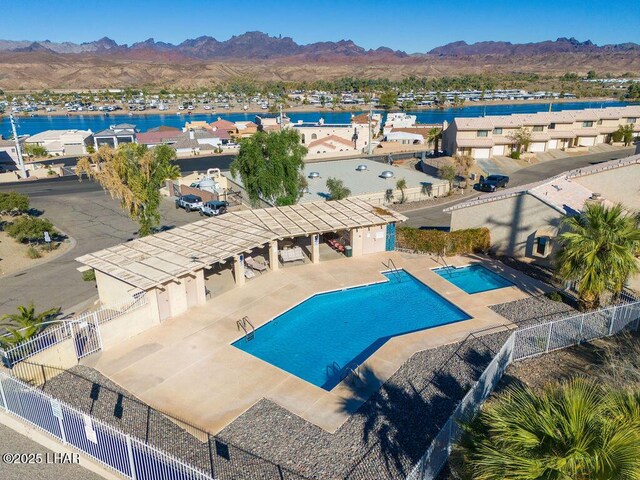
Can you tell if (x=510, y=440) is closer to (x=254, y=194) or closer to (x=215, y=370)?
(x=215, y=370)

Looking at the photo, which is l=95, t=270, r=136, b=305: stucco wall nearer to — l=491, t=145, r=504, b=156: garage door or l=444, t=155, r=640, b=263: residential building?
l=444, t=155, r=640, b=263: residential building

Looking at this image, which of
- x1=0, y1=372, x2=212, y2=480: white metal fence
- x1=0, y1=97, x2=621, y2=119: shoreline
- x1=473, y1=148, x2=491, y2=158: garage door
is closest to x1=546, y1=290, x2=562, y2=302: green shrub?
x1=0, y1=372, x2=212, y2=480: white metal fence

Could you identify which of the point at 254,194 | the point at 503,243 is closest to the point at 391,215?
the point at 503,243

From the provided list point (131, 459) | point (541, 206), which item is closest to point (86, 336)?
point (131, 459)

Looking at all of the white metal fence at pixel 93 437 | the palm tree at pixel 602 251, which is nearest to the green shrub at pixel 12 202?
the white metal fence at pixel 93 437

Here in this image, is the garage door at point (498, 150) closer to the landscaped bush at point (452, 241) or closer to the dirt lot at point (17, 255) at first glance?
the landscaped bush at point (452, 241)

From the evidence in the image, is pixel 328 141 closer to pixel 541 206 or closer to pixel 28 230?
pixel 28 230
